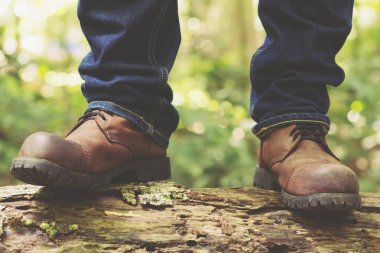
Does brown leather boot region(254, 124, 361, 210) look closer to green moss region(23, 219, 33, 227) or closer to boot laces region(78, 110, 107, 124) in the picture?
boot laces region(78, 110, 107, 124)

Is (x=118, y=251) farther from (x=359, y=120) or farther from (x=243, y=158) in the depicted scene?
(x=359, y=120)

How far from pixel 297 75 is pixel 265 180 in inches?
14.9

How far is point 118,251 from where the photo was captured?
3.51 feet

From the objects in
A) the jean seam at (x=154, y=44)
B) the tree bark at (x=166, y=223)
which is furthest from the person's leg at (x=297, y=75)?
the jean seam at (x=154, y=44)

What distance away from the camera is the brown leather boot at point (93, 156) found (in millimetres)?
1062

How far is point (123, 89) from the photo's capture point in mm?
1288

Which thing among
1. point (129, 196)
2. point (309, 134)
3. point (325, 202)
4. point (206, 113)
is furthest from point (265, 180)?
point (206, 113)

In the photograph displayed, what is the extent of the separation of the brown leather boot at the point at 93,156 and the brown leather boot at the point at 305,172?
0.36 meters

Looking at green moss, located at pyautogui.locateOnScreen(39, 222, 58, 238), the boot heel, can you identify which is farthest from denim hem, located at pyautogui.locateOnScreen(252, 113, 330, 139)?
green moss, located at pyautogui.locateOnScreen(39, 222, 58, 238)

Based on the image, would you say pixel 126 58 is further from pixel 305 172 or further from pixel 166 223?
pixel 305 172

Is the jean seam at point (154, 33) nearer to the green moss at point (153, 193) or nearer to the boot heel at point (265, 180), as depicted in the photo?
the green moss at point (153, 193)

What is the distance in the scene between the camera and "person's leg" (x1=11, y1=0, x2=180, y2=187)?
1.24 meters

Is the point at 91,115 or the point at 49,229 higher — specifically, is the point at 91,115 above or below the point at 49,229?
above

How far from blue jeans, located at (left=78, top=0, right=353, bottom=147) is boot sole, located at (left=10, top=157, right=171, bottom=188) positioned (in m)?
0.09
